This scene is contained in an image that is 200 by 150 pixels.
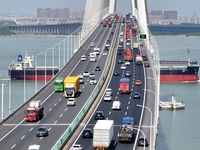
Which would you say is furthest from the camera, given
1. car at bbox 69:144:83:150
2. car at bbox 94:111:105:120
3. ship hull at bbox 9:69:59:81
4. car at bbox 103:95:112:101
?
ship hull at bbox 9:69:59:81

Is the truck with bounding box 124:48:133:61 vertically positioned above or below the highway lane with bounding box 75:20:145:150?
above

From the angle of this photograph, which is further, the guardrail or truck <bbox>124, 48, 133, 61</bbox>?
truck <bbox>124, 48, 133, 61</bbox>

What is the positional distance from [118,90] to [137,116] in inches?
453

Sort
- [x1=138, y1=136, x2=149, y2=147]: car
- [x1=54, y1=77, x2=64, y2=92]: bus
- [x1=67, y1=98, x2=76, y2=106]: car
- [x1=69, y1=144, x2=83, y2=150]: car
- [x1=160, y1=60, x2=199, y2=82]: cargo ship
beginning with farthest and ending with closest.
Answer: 1. [x1=160, y1=60, x2=199, y2=82]: cargo ship
2. [x1=54, y1=77, x2=64, y2=92]: bus
3. [x1=67, y1=98, x2=76, y2=106]: car
4. [x1=138, y1=136, x2=149, y2=147]: car
5. [x1=69, y1=144, x2=83, y2=150]: car

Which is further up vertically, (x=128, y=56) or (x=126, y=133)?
(x=128, y=56)

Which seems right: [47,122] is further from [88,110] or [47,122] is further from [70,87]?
[70,87]

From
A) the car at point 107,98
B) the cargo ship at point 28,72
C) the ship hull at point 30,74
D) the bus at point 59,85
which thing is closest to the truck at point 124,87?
the car at point 107,98

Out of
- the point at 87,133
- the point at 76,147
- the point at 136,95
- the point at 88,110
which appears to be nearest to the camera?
the point at 76,147

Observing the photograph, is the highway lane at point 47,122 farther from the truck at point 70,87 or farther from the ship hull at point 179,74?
the ship hull at point 179,74

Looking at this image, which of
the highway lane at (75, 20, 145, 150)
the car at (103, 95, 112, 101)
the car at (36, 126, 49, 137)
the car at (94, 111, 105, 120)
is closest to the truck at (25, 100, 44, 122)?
the highway lane at (75, 20, 145, 150)

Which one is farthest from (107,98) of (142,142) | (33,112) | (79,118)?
(142,142)

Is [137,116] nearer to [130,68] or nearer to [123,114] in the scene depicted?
[123,114]

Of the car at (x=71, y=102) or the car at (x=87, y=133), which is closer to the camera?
the car at (x=87, y=133)

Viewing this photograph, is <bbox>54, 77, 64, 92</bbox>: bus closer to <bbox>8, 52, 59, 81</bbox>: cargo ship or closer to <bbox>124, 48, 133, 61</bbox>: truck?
<bbox>124, 48, 133, 61</bbox>: truck
